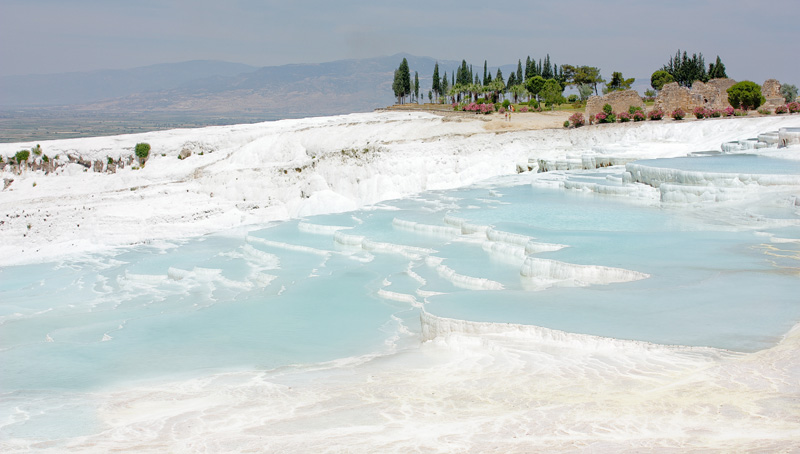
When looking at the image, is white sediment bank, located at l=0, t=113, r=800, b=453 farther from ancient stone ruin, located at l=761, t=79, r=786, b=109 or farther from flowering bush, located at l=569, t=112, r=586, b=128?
ancient stone ruin, located at l=761, t=79, r=786, b=109

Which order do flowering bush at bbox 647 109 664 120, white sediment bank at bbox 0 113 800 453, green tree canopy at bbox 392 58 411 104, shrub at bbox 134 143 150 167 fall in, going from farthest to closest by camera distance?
green tree canopy at bbox 392 58 411 104 → shrub at bbox 134 143 150 167 → flowering bush at bbox 647 109 664 120 → white sediment bank at bbox 0 113 800 453

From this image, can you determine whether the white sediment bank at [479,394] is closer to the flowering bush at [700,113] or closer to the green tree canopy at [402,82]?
the flowering bush at [700,113]

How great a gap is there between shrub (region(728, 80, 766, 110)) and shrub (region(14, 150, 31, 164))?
27086 millimetres

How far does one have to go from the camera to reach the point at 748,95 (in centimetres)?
2562

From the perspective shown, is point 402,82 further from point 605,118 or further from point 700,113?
point 700,113

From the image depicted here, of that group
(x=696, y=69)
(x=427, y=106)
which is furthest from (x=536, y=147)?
(x=696, y=69)

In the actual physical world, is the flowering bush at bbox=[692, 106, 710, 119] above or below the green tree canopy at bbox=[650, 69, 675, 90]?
below

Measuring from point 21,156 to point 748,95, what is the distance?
2754 centimetres

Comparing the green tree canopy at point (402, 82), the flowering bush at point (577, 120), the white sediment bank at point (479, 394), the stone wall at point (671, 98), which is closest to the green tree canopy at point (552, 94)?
the stone wall at point (671, 98)

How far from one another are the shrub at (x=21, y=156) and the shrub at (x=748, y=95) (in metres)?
27.1

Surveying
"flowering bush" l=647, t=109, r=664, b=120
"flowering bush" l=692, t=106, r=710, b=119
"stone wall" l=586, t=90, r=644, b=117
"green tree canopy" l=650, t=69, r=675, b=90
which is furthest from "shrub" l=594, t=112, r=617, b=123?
"green tree canopy" l=650, t=69, r=675, b=90

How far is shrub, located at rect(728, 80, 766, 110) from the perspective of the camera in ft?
84.0

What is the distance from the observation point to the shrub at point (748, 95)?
84.0 ft

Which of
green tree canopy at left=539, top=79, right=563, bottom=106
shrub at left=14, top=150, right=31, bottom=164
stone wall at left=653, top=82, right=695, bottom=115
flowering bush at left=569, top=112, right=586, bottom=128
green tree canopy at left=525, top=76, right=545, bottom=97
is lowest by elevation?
shrub at left=14, top=150, right=31, bottom=164
